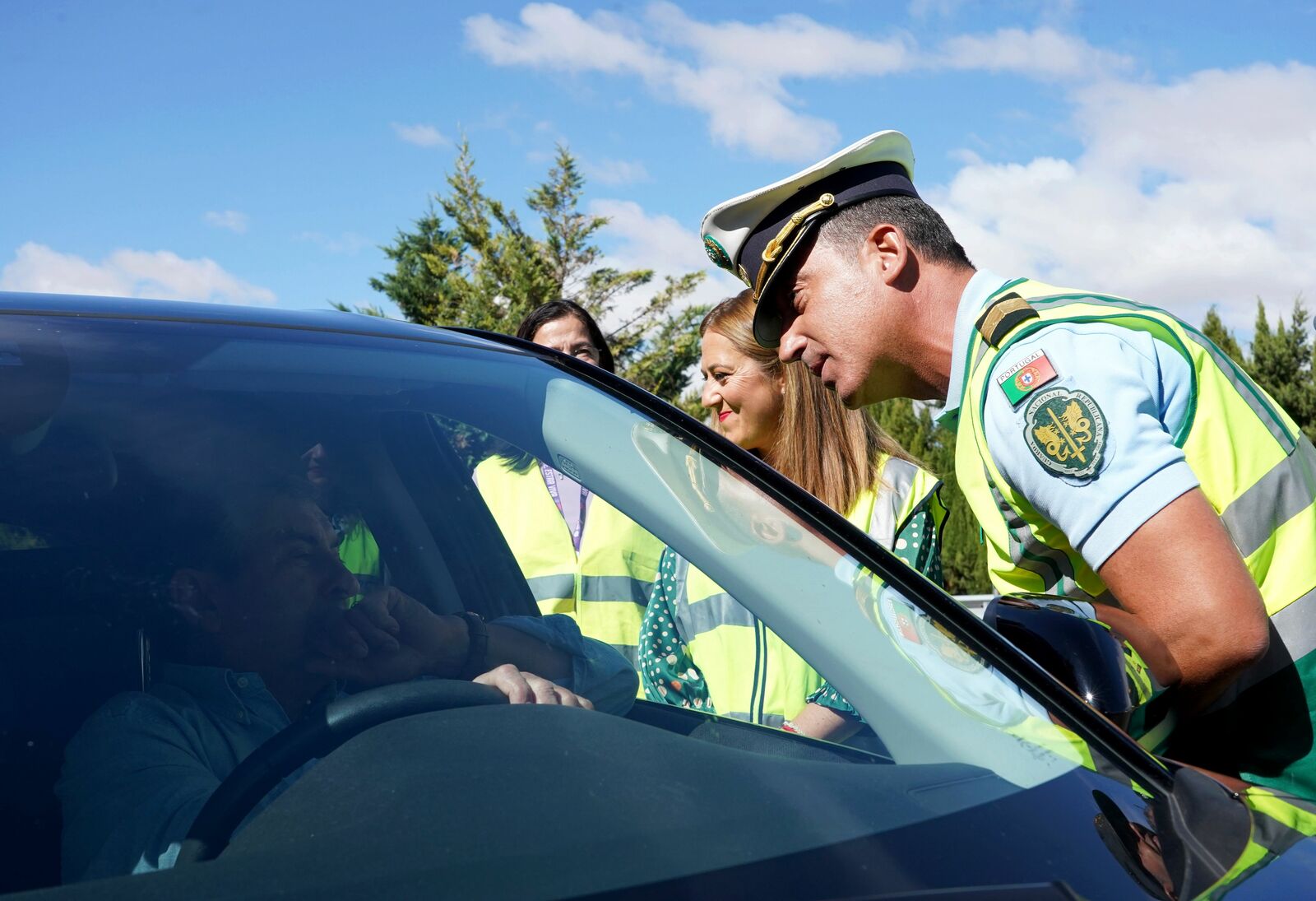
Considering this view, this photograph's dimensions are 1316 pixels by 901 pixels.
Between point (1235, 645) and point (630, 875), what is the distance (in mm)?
1077

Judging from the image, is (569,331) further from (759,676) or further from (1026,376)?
(759,676)

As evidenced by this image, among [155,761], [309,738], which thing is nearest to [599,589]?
[309,738]

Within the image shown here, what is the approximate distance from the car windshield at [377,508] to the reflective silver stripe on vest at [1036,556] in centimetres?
71

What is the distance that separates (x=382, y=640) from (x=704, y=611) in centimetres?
37

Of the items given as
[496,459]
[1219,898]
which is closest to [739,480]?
[496,459]

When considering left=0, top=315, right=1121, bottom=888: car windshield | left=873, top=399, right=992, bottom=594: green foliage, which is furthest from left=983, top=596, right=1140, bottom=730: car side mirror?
left=873, top=399, right=992, bottom=594: green foliage

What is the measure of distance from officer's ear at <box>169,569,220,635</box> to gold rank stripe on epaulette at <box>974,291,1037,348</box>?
1.32 metres

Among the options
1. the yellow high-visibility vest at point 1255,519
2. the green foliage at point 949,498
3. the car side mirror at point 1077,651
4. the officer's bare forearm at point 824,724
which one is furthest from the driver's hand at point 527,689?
the green foliage at point 949,498

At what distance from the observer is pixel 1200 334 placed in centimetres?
189

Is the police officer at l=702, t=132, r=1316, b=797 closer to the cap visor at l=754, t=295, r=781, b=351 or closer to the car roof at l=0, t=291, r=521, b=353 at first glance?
the cap visor at l=754, t=295, r=781, b=351

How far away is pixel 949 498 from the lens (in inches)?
464

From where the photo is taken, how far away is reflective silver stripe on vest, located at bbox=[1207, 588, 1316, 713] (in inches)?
67.8

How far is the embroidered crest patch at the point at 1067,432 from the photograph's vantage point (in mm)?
1643

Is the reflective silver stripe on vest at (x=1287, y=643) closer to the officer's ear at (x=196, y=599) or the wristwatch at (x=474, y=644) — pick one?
the wristwatch at (x=474, y=644)
